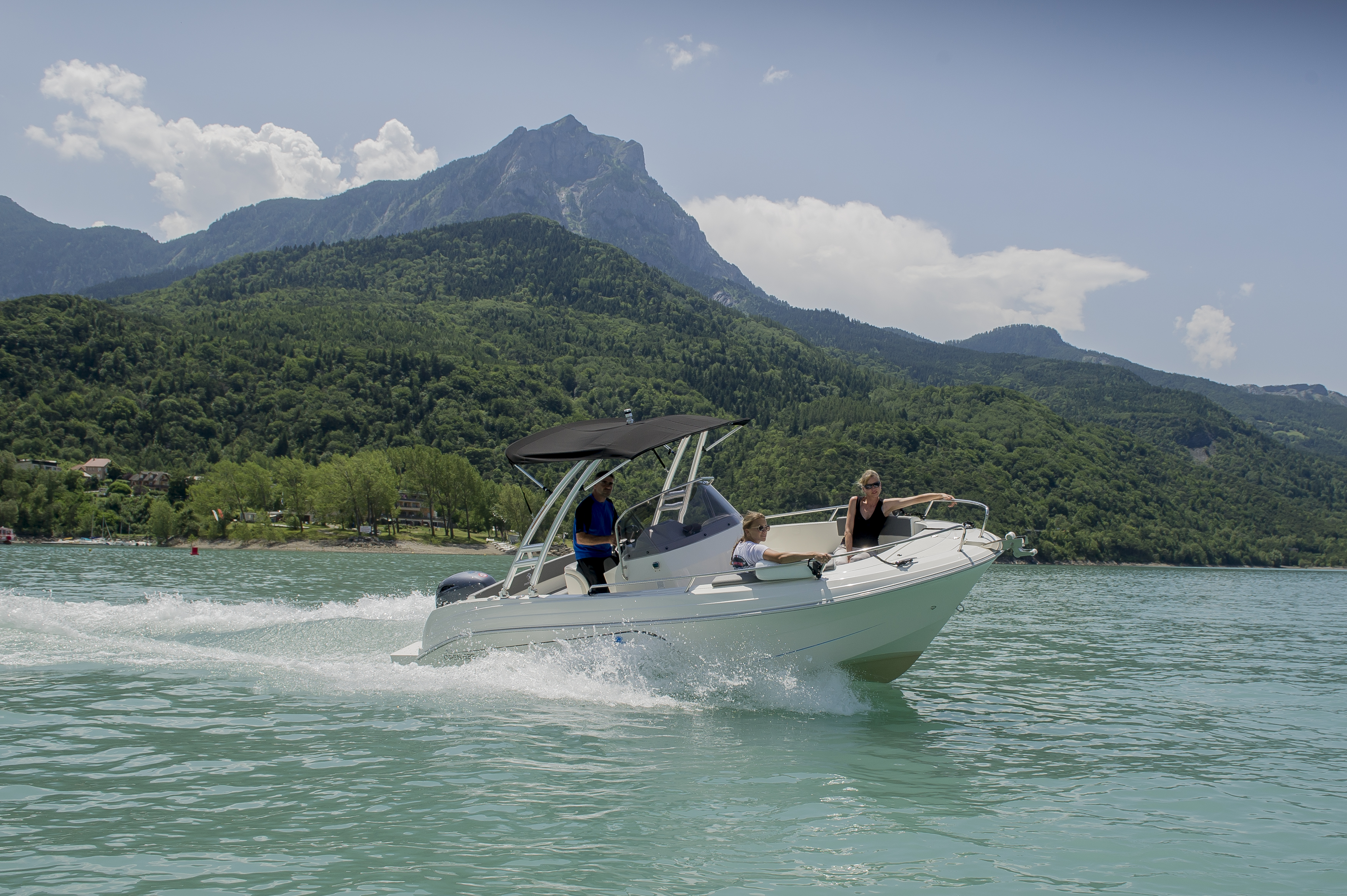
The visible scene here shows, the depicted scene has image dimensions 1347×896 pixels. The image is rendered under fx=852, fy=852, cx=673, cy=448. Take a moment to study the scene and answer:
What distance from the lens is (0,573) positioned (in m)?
32.5

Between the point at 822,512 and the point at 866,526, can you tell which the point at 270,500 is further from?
the point at 866,526

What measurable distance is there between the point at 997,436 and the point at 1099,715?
11849 centimetres

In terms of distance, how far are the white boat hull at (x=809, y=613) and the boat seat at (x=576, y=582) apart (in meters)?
0.41

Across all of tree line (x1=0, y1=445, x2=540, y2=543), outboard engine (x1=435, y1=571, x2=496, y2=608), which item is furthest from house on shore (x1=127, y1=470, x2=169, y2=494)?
outboard engine (x1=435, y1=571, x2=496, y2=608)

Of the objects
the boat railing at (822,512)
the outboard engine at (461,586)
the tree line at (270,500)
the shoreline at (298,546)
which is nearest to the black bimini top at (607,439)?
the boat railing at (822,512)

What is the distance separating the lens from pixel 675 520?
Answer: 10.4m

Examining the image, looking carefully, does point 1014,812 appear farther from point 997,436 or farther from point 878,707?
point 997,436

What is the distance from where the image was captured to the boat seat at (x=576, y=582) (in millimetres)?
9961

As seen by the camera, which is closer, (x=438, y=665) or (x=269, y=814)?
(x=269, y=814)

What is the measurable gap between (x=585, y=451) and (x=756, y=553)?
2.19m

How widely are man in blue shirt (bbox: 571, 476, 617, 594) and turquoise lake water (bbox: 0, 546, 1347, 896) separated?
41.3 inches

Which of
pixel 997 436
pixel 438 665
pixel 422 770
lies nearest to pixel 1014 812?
pixel 422 770

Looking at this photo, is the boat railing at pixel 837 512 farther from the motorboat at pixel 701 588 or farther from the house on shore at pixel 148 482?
the house on shore at pixel 148 482

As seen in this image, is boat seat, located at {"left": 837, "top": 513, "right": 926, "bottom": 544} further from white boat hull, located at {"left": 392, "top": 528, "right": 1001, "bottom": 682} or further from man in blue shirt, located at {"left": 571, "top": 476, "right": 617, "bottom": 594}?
man in blue shirt, located at {"left": 571, "top": 476, "right": 617, "bottom": 594}
